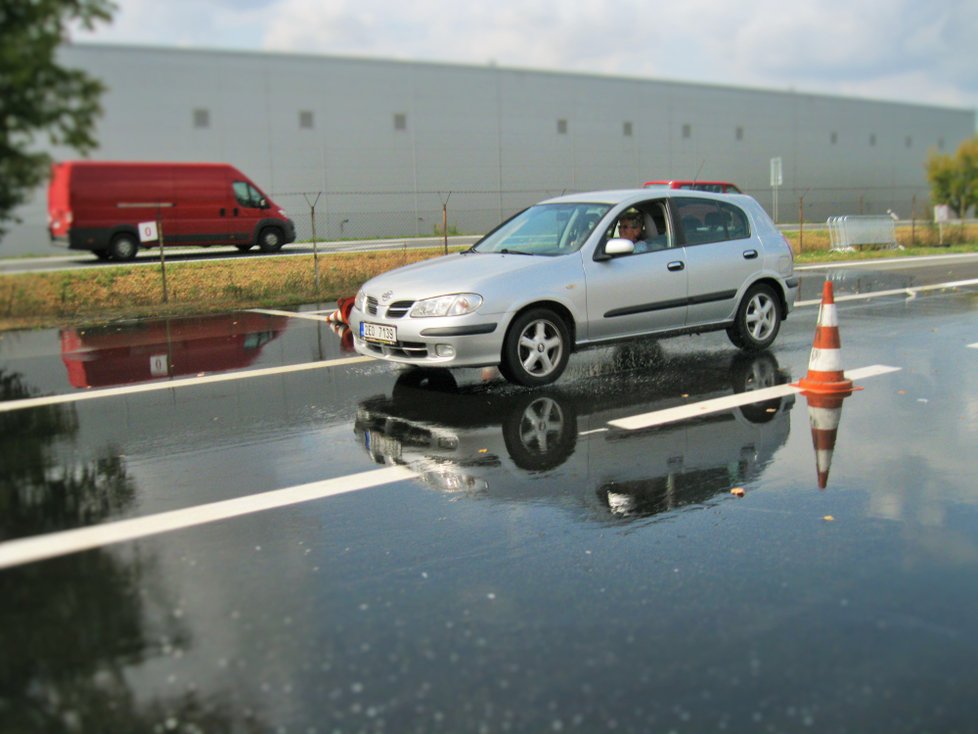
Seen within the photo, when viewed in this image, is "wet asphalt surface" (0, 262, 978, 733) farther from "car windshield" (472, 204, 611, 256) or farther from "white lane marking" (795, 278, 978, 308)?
"white lane marking" (795, 278, 978, 308)

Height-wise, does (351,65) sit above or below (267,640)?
above

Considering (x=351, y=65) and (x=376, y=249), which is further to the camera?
(x=351, y=65)

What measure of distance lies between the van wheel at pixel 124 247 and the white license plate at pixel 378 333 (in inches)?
575

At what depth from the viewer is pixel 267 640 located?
3.56 meters

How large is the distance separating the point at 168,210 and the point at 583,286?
17.7 meters

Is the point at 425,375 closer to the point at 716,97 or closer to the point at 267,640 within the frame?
the point at 267,640

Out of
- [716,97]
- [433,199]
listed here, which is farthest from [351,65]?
[716,97]

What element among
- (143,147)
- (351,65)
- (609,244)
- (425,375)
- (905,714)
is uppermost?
(351,65)

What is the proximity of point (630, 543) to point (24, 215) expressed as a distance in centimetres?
456

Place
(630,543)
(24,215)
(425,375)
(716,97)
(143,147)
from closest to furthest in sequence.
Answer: (630,543), (24,215), (425,375), (143,147), (716,97)

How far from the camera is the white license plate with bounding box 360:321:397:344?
7.94 meters

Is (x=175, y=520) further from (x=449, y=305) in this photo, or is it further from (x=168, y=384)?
(x=168, y=384)

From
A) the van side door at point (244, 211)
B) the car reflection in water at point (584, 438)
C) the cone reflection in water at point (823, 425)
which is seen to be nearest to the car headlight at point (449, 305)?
the car reflection in water at point (584, 438)

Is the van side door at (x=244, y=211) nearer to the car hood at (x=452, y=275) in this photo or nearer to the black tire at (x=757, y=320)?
the car hood at (x=452, y=275)
